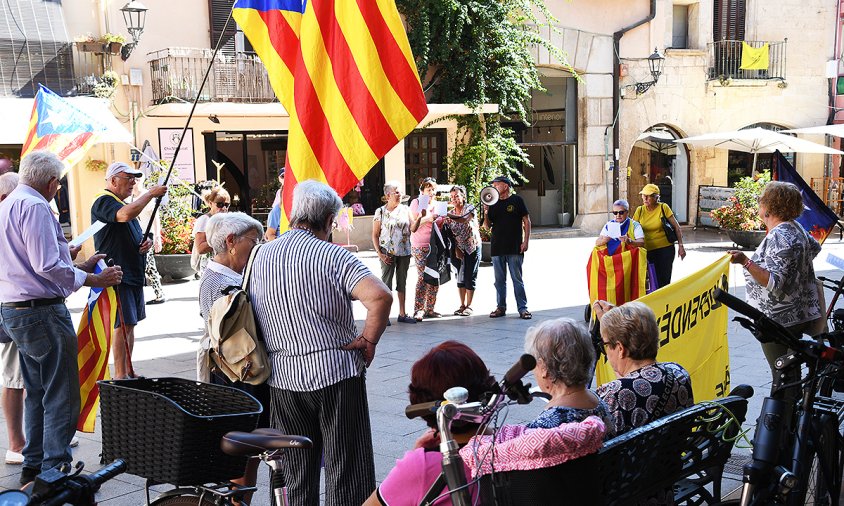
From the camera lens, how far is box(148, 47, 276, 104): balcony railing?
17.1 metres

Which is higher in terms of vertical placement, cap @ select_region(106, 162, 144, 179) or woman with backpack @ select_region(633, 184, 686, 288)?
cap @ select_region(106, 162, 144, 179)

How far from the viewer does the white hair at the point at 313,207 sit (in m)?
3.96

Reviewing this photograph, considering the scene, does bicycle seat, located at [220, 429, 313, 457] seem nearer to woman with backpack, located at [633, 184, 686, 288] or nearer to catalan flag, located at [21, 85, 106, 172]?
catalan flag, located at [21, 85, 106, 172]

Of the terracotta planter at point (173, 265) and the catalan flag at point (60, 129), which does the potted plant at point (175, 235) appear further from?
the catalan flag at point (60, 129)

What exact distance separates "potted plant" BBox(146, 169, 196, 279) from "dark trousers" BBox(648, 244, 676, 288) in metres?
7.44

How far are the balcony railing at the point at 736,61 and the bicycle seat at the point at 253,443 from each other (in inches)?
913

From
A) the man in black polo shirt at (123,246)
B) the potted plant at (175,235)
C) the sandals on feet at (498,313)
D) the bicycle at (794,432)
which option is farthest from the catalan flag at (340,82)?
the potted plant at (175,235)

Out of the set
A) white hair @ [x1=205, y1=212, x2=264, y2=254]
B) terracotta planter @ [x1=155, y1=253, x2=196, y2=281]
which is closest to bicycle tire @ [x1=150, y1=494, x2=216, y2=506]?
white hair @ [x1=205, y1=212, x2=264, y2=254]

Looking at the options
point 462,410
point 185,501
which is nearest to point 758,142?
point 185,501

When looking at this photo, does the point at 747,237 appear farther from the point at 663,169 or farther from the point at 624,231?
the point at 624,231

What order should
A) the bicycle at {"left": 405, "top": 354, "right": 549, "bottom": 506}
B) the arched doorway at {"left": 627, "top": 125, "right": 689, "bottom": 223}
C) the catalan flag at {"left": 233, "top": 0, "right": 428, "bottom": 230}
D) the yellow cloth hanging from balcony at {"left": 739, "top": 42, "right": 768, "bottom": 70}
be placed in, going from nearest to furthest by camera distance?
the bicycle at {"left": 405, "top": 354, "right": 549, "bottom": 506} < the catalan flag at {"left": 233, "top": 0, "right": 428, "bottom": 230} < the yellow cloth hanging from balcony at {"left": 739, "top": 42, "right": 768, "bottom": 70} < the arched doorway at {"left": 627, "top": 125, "right": 689, "bottom": 223}

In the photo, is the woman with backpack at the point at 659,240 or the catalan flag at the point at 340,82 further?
the woman with backpack at the point at 659,240

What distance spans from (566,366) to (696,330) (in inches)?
113

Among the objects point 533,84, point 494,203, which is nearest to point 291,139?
point 494,203
